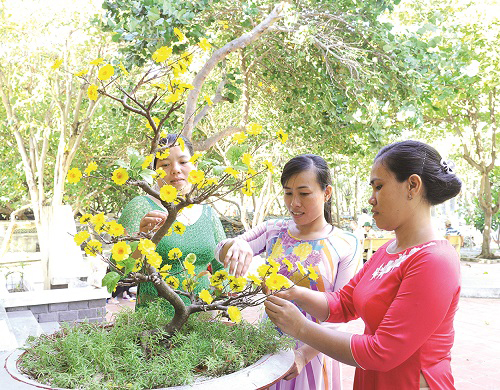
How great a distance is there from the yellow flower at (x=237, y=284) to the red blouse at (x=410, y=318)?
354 millimetres

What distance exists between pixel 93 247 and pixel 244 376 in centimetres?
55

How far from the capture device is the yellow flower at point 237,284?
4.94 feet

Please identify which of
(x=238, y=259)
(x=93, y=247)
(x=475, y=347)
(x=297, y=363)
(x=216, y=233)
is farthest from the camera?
(x=475, y=347)

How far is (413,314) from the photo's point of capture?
4.28 feet

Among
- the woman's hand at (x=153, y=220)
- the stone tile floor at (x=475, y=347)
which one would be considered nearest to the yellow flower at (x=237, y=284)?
the woman's hand at (x=153, y=220)

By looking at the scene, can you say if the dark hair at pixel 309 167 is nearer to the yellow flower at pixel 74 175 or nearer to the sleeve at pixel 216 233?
the sleeve at pixel 216 233

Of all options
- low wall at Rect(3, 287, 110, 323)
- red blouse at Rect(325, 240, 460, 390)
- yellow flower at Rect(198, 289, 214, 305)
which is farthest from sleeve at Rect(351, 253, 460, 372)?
low wall at Rect(3, 287, 110, 323)

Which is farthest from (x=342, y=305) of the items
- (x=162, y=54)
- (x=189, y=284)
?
(x=162, y=54)

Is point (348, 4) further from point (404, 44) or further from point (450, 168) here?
point (450, 168)

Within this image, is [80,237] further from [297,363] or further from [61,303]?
[61,303]

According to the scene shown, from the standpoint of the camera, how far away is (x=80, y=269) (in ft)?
20.7

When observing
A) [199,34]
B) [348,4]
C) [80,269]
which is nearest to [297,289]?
[199,34]

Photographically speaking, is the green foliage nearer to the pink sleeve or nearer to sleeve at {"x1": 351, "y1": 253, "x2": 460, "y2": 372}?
the pink sleeve

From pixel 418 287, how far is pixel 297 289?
504 mm
